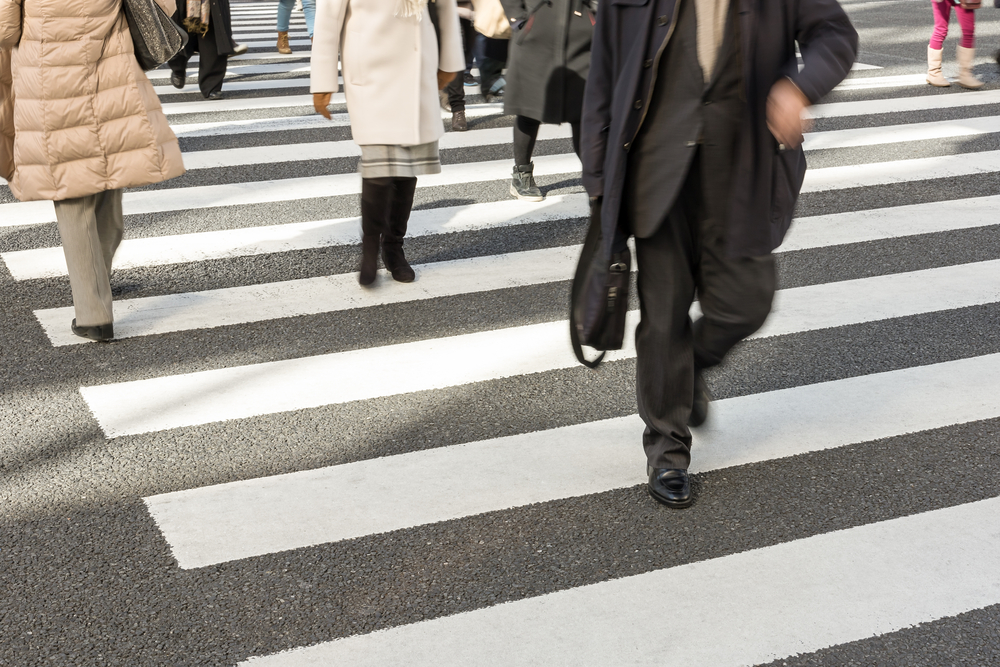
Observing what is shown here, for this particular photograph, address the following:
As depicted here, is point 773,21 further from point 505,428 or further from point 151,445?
point 151,445

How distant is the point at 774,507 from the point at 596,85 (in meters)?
1.37

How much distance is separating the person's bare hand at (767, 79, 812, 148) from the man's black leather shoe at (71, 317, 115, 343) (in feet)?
9.60

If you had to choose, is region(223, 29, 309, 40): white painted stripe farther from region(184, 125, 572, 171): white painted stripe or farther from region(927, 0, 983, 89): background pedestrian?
region(927, 0, 983, 89): background pedestrian

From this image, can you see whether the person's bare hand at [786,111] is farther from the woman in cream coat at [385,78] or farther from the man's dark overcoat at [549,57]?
the man's dark overcoat at [549,57]

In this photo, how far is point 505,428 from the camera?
12.3ft

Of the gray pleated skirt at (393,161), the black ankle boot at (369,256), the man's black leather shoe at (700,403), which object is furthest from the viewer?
the black ankle boot at (369,256)

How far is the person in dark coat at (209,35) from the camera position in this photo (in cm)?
926

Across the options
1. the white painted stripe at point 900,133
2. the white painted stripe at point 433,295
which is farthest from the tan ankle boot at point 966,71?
the white painted stripe at point 433,295

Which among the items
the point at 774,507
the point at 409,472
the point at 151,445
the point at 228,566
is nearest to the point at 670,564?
the point at 774,507

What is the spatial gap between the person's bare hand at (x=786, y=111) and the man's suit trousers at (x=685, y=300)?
24 cm

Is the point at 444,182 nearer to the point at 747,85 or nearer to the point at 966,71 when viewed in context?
the point at 747,85

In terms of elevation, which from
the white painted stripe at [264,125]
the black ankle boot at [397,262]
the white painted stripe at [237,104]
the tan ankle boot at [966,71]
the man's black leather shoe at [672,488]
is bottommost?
the white painted stripe at [237,104]

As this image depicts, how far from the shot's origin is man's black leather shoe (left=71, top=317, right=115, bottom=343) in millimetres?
4414

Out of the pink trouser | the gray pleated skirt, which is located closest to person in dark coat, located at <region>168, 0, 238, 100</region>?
the gray pleated skirt
